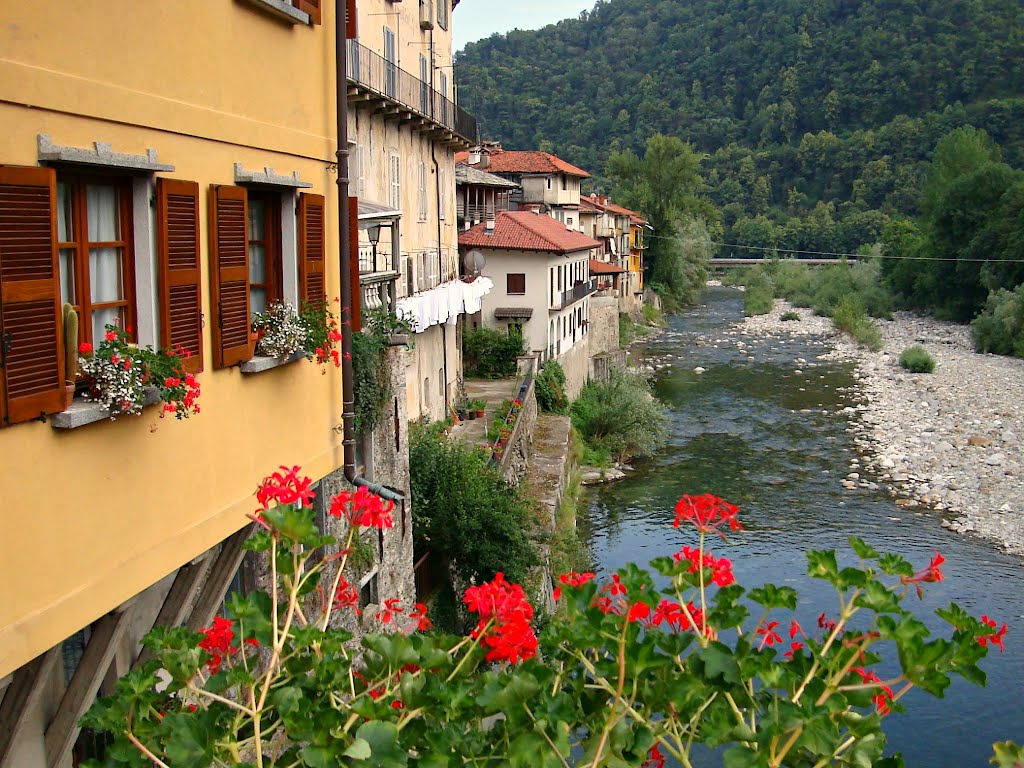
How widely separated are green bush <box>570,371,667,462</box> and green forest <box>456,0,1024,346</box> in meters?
28.3

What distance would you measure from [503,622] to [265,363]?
10.4 feet

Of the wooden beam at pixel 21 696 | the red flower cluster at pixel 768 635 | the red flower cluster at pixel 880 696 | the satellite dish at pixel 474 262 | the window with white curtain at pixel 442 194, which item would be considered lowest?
the wooden beam at pixel 21 696

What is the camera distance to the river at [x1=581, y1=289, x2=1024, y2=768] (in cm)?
1490

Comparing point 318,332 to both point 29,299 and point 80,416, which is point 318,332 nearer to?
point 80,416

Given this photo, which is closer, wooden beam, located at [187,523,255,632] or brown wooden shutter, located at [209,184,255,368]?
brown wooden shutter, located at [209,184,255,368]

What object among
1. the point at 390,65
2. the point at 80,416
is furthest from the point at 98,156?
the point at 390,65

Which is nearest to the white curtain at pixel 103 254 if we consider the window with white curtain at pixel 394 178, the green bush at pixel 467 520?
the green bush at pixel 467 520

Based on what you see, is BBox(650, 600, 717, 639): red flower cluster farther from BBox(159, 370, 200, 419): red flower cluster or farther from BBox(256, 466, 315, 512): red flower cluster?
BBox(159, 370, 200, 419): red flower cluster

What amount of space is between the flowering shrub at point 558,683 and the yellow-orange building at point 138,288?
101 centimetres

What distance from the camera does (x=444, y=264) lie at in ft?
79.4

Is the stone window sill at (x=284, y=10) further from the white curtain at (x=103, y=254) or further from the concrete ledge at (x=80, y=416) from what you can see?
the concrete ledge at (x=80, y=416)

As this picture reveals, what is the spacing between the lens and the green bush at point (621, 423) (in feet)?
95.3

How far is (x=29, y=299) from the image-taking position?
4.03 m


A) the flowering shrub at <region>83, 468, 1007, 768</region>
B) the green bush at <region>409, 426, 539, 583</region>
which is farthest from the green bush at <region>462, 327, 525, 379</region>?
the flowering shrub at <region>83, 468, 1007, 768</region>
